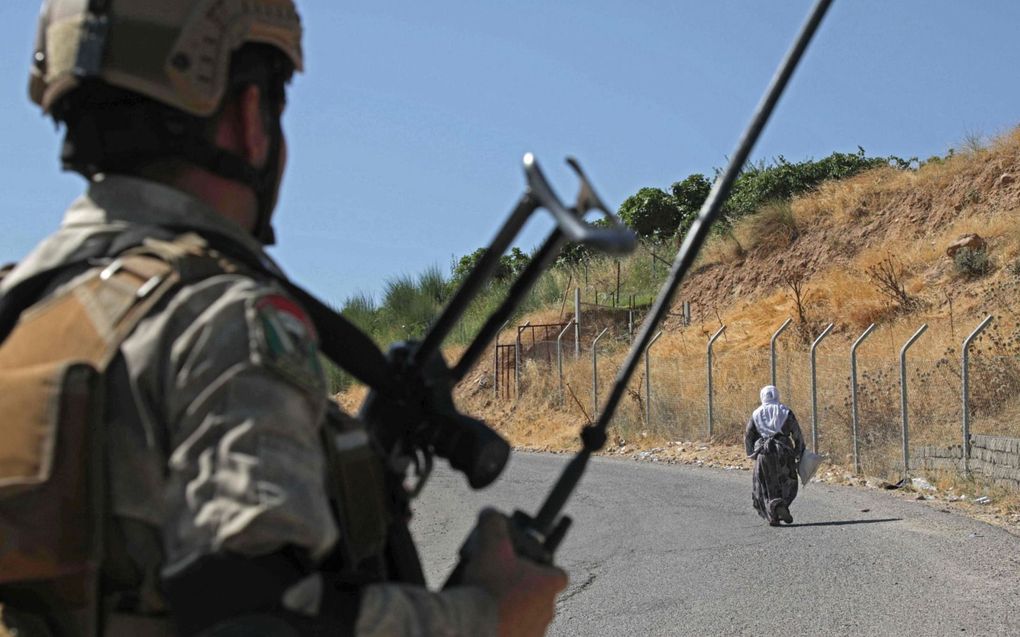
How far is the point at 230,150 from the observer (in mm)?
1727

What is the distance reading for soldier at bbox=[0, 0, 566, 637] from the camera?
1384mm

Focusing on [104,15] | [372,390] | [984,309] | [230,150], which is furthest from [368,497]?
[984,309]

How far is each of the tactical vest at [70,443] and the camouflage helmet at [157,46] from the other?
0.20m

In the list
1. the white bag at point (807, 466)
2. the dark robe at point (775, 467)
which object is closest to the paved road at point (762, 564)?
the dark robe at point (775, 467)

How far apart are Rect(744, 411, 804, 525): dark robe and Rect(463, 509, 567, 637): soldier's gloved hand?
11.7 m

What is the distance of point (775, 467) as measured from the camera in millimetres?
13375

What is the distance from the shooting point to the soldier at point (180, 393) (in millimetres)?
1384

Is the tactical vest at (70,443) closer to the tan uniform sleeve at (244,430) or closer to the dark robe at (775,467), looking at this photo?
the tan uniform sleeve at (244,430)

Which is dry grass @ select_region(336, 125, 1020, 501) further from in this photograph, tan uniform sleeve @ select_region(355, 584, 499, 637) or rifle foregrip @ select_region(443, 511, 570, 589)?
tan uniform sleeve @ select_region(355, 584, 499, 637)

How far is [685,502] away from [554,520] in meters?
13.4

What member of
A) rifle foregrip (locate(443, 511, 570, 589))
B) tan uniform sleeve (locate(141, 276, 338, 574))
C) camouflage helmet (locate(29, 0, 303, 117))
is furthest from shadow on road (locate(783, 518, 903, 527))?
tan uniform sleeve (locate(141, 276, 338, 574))

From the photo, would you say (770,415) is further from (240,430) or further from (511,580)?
(240,430)

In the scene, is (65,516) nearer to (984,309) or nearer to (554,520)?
(554,520)

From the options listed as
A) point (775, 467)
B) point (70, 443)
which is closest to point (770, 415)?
point (775, 467)
